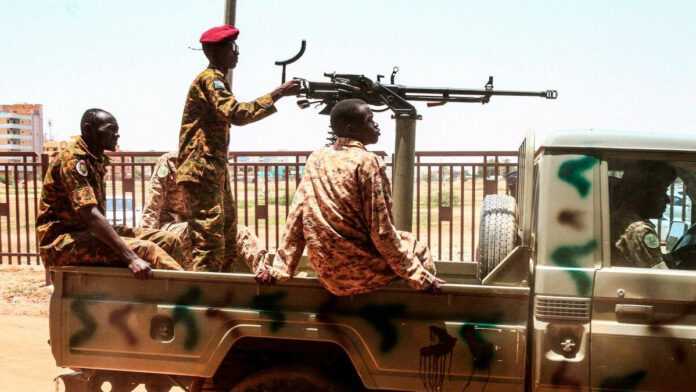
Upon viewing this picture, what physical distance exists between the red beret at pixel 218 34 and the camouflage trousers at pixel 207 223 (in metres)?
0.86

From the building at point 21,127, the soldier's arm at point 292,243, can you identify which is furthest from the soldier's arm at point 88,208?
the building at point 21,127

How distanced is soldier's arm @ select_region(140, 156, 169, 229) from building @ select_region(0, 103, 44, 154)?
114885 millimetres

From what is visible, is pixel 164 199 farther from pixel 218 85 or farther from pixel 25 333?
pixel 25 333

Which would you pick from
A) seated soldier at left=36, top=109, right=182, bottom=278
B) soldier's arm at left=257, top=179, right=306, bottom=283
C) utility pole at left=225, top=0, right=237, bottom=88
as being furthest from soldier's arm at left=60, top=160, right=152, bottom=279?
utility pole at left=225, top=0, right=237, bottom=88

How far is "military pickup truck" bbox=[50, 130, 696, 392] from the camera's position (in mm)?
2871

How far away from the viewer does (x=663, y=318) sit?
2.86 metres

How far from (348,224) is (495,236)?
3.22ft

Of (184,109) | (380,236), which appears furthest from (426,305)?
(184,109)

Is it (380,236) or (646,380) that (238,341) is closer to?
(380,236)

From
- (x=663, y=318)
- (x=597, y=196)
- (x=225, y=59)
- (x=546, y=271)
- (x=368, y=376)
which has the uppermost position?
(x=225, y=59)

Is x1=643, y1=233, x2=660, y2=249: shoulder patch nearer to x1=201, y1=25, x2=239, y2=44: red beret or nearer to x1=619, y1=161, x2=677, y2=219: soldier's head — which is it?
x1=619, y1=161, x2=677, y2=219: soldier's head

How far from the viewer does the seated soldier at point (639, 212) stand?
120 inches

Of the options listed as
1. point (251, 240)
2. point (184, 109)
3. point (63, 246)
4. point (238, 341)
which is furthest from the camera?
point (251, 240)

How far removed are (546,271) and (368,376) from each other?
3.02ft
